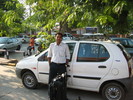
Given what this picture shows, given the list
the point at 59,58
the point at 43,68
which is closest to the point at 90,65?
the point at 59,58

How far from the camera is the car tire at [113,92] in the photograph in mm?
4027

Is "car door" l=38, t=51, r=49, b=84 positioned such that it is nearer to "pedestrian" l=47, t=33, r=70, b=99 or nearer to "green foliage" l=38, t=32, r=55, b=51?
"pedestrian" l=47, t=33, r=70, b=99

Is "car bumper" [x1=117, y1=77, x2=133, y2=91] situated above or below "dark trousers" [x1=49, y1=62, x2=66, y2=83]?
below

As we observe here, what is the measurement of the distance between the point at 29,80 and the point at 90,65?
2137 millimetres

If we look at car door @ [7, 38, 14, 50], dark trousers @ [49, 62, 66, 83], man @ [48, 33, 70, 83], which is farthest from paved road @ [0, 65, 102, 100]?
car door @ [7, 38, 14, 50]

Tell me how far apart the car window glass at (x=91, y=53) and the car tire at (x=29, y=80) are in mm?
1670

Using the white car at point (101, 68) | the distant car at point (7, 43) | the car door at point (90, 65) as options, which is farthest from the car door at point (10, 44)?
the car door at point (90, 65)

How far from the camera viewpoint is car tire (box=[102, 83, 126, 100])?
4027mm

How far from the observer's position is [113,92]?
4105 millimetres

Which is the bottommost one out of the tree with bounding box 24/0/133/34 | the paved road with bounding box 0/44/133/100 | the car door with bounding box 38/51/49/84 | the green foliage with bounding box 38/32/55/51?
the paved road with bounding box 0/44/133/100

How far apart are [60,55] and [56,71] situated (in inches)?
17.3

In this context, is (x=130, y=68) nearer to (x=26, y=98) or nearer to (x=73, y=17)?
(x=73, y=17)

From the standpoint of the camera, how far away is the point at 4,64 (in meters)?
9.06

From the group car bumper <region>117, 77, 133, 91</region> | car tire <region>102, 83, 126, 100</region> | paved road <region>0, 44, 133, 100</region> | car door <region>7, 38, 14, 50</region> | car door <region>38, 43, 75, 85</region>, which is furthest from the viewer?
car door <region>7, 38, 14, 50</region>
